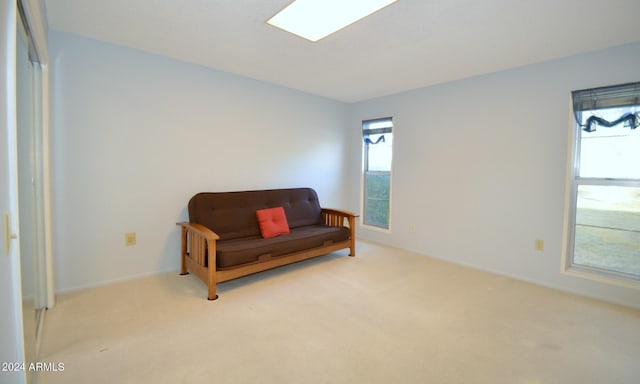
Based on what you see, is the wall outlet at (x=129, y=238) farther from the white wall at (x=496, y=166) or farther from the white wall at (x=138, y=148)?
the white wall at (x=496, y=166)

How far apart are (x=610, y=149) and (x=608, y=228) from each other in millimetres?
726

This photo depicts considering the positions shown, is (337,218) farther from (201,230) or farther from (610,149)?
(610,149)

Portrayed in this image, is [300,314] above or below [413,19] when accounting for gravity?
below

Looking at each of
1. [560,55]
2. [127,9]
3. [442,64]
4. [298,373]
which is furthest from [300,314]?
[560,55]

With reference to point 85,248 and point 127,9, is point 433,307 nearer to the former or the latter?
point 85,248

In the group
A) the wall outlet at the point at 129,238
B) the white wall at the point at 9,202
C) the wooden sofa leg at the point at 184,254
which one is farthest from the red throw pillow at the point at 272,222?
the white wall at the point at 9,202

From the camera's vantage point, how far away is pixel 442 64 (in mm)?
3051

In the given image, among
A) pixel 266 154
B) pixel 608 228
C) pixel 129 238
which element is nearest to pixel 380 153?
pixel 266 154

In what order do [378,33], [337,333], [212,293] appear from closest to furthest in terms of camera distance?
[337,333] < [378,33] < [212,293]

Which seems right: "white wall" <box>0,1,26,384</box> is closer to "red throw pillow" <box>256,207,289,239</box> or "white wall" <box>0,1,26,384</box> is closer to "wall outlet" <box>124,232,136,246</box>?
"wall outlet" <box>124,232,136,246</box>

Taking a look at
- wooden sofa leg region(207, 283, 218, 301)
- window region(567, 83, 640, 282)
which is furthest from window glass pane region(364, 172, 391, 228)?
wooden sofa leg region(207, 283, 218, 301)

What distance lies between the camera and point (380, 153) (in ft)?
15.1

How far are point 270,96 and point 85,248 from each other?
258cm

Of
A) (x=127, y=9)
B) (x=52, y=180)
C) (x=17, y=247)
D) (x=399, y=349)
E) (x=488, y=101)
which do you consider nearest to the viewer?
(x=17, y=247)
